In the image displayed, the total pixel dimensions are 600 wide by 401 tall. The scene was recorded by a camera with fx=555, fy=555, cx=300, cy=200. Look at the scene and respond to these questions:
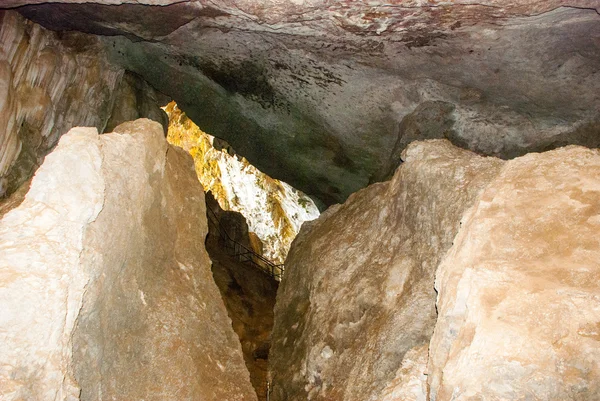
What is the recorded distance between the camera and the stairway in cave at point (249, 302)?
943 cm

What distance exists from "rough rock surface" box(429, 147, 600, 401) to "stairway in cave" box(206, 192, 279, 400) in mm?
4948

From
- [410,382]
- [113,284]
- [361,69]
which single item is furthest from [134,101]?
[410,382]

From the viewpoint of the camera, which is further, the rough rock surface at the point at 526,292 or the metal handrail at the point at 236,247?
the metal handrail at the point at 236,247

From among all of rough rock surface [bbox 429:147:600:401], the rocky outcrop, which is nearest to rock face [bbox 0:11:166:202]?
rough rock surface [bbox 429:147:600:401]

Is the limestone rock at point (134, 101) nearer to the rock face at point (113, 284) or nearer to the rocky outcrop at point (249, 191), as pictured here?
the rock face at point (113, 284)

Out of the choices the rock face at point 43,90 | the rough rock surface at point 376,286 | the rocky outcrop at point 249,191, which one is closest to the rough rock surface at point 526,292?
the rough rock surface at point 376,286

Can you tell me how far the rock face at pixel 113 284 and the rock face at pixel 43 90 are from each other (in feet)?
8.14

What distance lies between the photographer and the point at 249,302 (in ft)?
37.4

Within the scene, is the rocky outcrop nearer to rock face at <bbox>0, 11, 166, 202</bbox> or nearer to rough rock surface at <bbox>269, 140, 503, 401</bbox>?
rock face at <bbox>0, 11, 166, 202</bbox>

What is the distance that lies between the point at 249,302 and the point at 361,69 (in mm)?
5310

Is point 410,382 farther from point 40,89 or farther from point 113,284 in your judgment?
point 40,89

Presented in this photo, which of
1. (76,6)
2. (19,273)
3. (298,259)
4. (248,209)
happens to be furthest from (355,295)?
(248,209)

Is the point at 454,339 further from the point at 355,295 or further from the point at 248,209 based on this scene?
the point at 248,209

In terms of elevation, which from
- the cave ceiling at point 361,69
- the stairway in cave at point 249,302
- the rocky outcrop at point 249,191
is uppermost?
the cave ceiling at point 361,69
